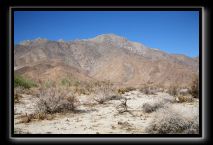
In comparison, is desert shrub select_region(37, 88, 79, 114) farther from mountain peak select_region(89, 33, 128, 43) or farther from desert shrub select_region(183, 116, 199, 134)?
mountain peak select_region(89, 33, 128, 43)

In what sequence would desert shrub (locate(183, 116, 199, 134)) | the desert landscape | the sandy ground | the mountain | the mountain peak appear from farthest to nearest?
the mountain peak
the mountain
the desert landscape
the sandy ground
desert shrub (locate(183, 116, 199, 134))

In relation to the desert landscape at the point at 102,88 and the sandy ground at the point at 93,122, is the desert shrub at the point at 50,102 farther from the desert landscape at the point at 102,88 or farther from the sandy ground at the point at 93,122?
the sandy ground at the point at 93,122

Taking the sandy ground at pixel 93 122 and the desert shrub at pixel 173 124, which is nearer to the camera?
the desert shrub at pixel 173 124

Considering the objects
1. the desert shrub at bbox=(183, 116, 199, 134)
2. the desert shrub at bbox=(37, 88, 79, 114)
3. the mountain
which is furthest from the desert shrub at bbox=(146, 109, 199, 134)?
the mountain

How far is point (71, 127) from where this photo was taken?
6973 millimetres

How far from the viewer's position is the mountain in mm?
33750

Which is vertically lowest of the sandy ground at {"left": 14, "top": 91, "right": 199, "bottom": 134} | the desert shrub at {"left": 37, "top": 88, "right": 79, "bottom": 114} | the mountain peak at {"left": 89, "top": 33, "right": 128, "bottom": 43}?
the sandy ground at {"left": 14, "top": 91, "right": 199, "bottom": 134}

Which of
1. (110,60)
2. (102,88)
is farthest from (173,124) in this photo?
(110,60)

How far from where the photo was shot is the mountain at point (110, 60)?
3375 centimetres

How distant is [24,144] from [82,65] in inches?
1346

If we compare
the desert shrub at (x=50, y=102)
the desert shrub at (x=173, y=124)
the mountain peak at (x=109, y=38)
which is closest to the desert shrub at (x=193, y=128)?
the desert shrub at (x=173, y=124)

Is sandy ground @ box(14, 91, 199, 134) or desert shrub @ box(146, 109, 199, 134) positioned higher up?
desert shrub @ box(146, 109, 199, 134)
